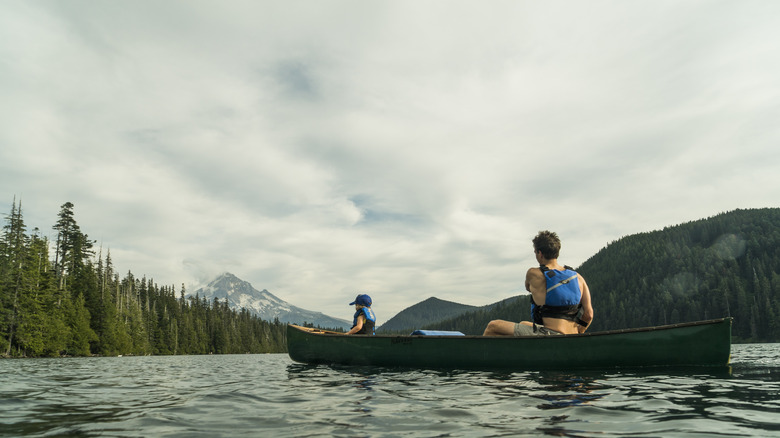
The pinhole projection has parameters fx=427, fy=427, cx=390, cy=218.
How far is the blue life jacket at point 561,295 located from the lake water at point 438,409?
4.87 ft

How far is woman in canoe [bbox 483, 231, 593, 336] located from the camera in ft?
29.4

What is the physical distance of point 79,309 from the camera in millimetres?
54906

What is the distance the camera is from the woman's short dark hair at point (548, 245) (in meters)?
9.09

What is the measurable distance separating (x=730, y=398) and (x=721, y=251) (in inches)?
7817

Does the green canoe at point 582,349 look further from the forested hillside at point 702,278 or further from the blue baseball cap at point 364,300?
the forested hillside at point 702,278

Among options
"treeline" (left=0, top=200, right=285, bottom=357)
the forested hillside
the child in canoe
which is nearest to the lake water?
the child in canoe

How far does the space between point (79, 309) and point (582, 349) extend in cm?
6411

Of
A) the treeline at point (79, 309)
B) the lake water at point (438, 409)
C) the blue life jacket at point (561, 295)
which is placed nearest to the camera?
the lake water at point (438, 409)

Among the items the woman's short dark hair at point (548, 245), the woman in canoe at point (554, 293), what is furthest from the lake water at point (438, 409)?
the woman's short dark hair at point (548, 245)

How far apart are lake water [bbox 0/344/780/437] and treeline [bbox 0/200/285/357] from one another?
4847cm

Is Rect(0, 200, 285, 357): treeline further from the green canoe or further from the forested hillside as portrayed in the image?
the forested hillside

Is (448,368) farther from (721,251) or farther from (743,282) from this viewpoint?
(721,251)

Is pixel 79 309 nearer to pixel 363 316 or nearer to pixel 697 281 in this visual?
pixel 363 316

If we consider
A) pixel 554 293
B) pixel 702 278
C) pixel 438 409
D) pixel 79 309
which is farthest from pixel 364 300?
pixel 702 278
